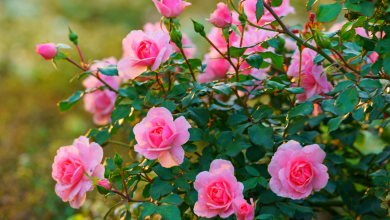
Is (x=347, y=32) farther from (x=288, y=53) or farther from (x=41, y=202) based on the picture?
(x=41, y=202)

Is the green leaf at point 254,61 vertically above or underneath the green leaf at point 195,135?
above

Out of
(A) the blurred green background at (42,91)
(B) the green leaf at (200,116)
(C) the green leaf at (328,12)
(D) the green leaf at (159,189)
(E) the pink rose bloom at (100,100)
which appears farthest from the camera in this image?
(A) the blurred green background at (42,91)

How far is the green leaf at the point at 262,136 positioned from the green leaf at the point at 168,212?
22cm

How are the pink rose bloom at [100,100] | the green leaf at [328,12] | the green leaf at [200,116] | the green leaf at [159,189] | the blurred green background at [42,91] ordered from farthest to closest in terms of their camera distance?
the blurred green background at [42,91] → the pink rose bloom at [100,100] → the green leaf at [200,116] → the green leaf at [159,189] → the green leaf at [328,12]

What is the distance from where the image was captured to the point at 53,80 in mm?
3307

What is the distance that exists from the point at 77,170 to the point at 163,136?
23 cm

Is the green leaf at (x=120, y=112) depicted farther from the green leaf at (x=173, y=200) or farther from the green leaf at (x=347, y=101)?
the green leaf at (x=347, y=101)

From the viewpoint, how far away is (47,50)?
792 millimetres

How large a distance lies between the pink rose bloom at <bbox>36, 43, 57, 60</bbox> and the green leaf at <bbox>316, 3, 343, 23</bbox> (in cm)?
62

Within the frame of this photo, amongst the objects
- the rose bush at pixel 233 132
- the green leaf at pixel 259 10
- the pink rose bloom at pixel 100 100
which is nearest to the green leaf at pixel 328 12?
the rose bush at pixel 233 132

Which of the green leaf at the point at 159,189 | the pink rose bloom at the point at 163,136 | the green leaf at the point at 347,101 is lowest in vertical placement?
the green leaf at the point at 159,189

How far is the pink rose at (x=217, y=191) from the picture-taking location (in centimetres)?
61

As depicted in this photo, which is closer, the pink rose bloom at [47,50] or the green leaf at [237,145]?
the green leaf at [237,145]

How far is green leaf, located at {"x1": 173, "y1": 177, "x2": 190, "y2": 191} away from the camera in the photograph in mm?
650
